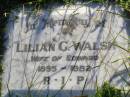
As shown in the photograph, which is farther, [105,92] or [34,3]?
[34,3]

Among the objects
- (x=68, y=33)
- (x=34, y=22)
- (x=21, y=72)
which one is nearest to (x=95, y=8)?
(x=68, y=33)

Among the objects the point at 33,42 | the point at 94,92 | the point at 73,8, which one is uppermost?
the point at 73,8

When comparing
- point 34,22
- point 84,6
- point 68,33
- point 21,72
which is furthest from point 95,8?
point 21,72

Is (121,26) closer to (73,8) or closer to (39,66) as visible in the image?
(73,8)

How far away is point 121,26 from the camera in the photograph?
9.77ft

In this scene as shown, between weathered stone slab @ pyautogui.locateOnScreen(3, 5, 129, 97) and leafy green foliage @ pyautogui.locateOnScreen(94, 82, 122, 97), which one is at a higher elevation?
weathered stone slab @ pyautogui.locateOnScreen(3, 5, 129, 97)

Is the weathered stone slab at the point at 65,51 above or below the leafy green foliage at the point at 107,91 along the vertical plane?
above

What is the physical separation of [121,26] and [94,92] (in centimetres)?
54

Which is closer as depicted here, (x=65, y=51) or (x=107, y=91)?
(x=107, y=91)

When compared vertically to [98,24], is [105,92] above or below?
below

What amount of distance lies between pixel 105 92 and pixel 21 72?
0.64 metres

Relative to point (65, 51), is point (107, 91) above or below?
below

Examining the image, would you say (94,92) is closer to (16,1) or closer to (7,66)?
(7,66)

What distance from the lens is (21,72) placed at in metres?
2.99
